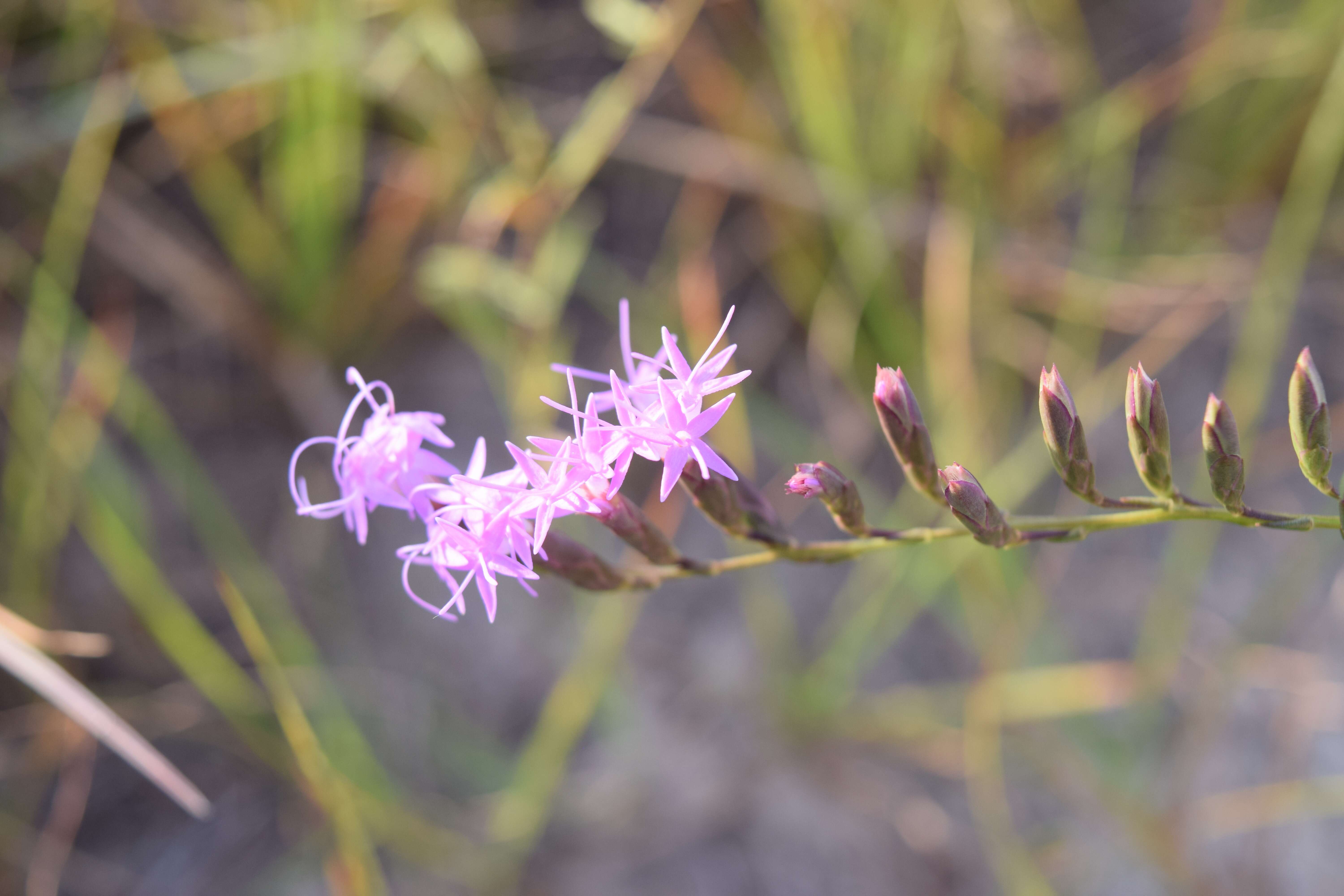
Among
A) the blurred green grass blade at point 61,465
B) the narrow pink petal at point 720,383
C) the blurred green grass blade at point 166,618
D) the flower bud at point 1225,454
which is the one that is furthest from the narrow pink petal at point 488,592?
the blurred green grass blade at point 61,465

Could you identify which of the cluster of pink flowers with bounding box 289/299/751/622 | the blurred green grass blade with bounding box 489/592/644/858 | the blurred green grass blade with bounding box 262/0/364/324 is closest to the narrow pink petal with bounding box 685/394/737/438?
the cluster of pink flowers with bounding box 289/299/751/622

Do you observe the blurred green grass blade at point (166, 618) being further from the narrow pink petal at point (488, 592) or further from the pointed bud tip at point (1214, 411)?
the pointed bud tip at point (1214, 411)

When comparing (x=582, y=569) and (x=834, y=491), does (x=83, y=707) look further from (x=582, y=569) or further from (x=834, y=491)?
(x=834, y=491)

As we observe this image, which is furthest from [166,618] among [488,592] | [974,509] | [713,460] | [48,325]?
[974,509]

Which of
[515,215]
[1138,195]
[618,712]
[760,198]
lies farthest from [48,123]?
[1138,195]

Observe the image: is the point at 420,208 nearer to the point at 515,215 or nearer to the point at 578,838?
the point at 515,215

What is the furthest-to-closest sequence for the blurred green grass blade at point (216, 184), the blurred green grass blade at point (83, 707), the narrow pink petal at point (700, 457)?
the blurred green grass blade at point (216, 184)
the blurred green grass blade at point (83, 707)
the narrow pink petal at point (700, 457)

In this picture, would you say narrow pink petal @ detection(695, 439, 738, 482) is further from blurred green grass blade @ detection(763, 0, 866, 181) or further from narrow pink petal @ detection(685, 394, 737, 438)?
blurred green grass blade @ detection(763, 0, 866, 181)

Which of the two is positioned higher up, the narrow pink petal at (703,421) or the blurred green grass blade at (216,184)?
the narrow pink petal at (703,421)
